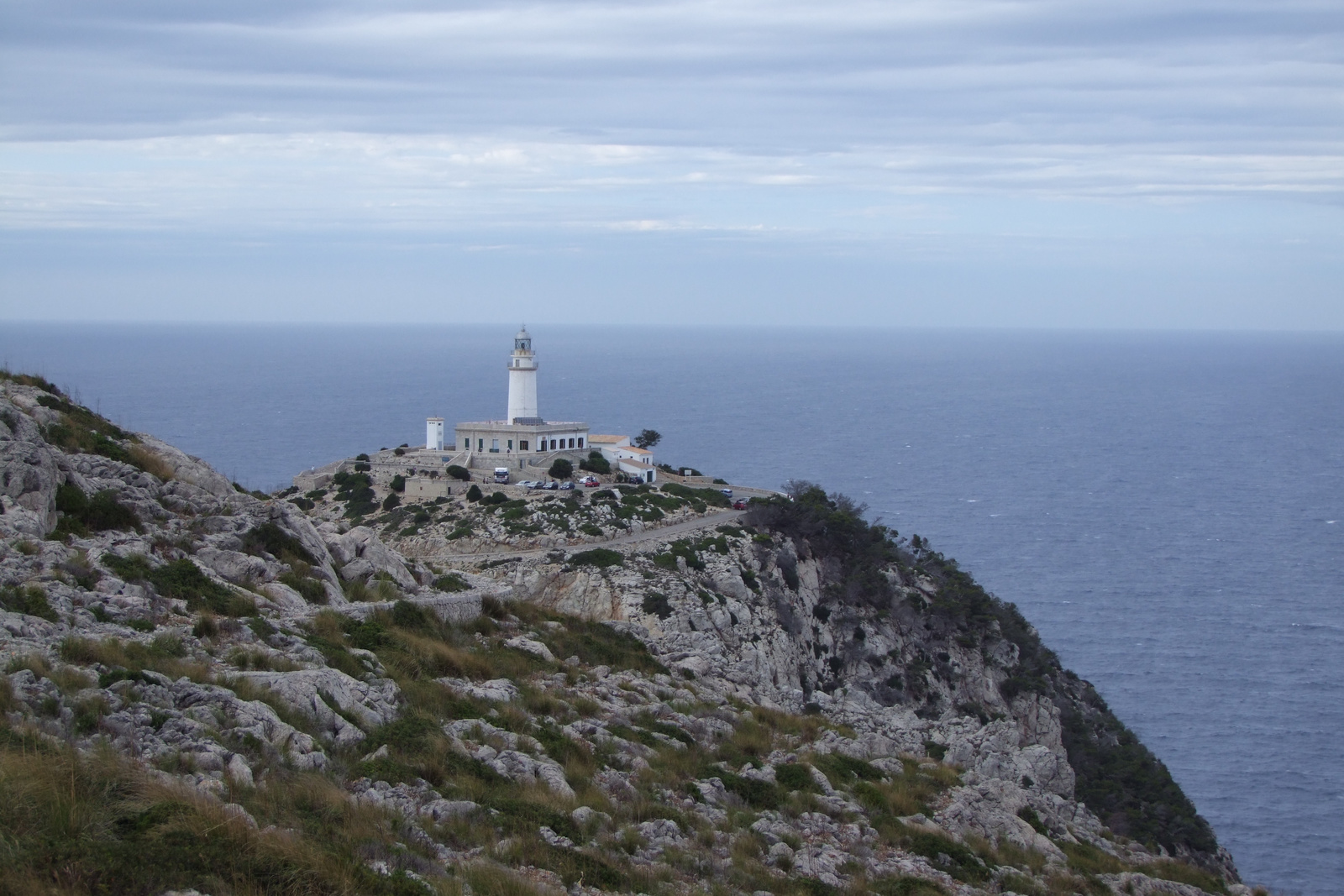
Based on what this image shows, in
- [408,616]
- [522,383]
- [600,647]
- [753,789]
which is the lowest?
[753,789]

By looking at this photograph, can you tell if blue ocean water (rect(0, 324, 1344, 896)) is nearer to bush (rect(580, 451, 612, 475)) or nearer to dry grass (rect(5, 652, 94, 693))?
dry grass (rect(5, 652, 94, 693))

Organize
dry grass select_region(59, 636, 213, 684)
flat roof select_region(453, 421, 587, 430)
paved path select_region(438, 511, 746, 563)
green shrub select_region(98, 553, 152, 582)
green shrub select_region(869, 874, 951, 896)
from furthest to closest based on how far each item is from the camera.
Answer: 1. flat roof select_region(453, 421, 587, 430)
2. paved path select_region(438, 511, 746, 563)
3. green shrub select_region(98, 553, 152, 582)
4. green shrub select_region(869, 874, 951, 896)
5. dry grass select_region(59, 636, 213, 684)

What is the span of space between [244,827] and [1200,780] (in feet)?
148

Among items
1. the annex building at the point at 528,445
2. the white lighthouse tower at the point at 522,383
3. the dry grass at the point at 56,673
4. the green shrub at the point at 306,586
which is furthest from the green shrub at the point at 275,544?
the white lighthouse tower at the point at 522,383

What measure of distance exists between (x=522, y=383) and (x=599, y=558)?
24375 mm

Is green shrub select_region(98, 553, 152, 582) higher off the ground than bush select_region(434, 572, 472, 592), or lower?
higher

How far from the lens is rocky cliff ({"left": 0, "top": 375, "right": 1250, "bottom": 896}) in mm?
9359

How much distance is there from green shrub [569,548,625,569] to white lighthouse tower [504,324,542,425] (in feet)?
72.3

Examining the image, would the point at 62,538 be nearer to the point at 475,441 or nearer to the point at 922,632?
the point at 922,632

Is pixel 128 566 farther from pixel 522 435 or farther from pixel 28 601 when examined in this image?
pixel 522 435

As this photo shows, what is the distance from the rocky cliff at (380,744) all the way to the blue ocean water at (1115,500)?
304 inches

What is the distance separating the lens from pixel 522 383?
213ft

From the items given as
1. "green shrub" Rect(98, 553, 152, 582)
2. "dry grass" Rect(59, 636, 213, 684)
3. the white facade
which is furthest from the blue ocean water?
the white facade

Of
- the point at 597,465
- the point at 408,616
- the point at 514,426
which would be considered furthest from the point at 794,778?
the point at 514,426
